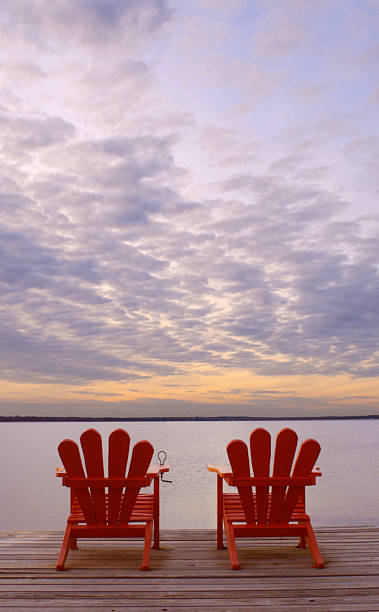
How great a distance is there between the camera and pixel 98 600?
12.1 ft

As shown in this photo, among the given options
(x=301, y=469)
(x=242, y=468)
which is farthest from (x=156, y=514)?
(x=301, y=469)

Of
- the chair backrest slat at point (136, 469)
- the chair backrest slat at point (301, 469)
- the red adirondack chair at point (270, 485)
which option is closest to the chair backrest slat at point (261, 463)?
the red adirondack chair at point (270, 485)

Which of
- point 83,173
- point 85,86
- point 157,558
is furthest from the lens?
point 83,173

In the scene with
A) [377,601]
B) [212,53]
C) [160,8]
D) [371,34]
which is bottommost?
[377,601]

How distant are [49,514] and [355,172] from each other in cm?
1407

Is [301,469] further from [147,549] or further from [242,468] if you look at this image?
[147,549]

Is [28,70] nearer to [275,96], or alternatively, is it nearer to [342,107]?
[275,96]

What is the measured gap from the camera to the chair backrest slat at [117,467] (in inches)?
182

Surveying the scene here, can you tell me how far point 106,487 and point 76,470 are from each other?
289 mm

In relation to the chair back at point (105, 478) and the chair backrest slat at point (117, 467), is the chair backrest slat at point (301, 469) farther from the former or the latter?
the chair backrest slat at point (117, 467)

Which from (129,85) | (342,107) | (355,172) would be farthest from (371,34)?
(355,172)

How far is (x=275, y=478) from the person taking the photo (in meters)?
4.64

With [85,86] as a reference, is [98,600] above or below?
below

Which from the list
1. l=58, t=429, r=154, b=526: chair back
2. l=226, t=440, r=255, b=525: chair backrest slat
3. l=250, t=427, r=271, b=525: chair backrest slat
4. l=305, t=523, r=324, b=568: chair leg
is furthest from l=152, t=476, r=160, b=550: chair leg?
l=305, t=523, r=324, b=568: chair leg
